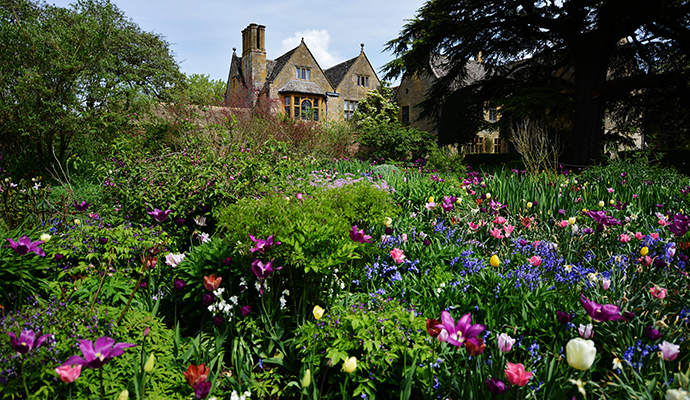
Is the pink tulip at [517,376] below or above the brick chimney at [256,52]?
below

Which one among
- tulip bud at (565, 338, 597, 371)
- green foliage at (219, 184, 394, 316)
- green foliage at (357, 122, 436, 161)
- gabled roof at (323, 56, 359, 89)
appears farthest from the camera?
gabled roof at (323, 56, 359, 89)

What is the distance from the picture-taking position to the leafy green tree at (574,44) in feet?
41.7

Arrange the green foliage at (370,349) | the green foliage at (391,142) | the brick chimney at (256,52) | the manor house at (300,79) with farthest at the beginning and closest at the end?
the manor house at (300,79), the brick chimney at (256,52), the green foliage at (391,142), the green foliage at (370,349)

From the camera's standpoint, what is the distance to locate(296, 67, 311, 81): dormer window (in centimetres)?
3079

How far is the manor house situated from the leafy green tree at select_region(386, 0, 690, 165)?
14.1m

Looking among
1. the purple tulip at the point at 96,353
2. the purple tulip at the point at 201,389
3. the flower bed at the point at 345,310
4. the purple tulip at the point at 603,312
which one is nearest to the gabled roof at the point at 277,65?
the flower bed at the point at 345,310

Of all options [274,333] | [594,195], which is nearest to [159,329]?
[274,333]

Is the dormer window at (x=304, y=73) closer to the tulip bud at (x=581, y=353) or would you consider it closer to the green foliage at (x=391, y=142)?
the green foliage at (x=391, y=142)

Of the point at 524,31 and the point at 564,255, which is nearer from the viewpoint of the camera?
the point at 564,255

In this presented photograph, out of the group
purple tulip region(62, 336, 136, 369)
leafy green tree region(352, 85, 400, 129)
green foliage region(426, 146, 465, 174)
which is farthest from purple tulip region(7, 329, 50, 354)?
leafy green tree region(352, 85, 400, 129)

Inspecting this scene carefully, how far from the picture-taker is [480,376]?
1.91m

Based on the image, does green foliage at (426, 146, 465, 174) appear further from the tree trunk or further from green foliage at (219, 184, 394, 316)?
green foliage at (219, 184, 394, 316)

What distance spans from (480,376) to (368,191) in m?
2.32

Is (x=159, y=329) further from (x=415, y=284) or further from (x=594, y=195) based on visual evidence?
(x=594, y=195)
